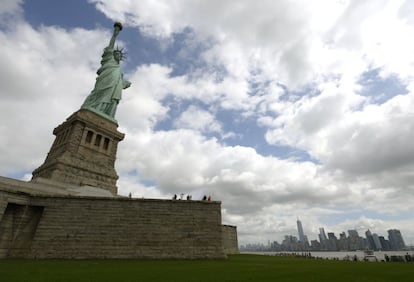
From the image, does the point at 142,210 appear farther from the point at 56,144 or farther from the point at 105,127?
the point at 56,144

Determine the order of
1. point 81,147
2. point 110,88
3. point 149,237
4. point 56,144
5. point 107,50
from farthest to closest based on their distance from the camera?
1. point 107,50
2. point 110,88
3. point 56,144
4. point 81,147
5. point 149,237

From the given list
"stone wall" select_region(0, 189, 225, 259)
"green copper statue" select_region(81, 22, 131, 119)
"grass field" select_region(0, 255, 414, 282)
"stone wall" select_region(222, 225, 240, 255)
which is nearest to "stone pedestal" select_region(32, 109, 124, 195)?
"green copper statue" select_region(81, 22, 131, 119)

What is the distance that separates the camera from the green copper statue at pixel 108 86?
35.4 m

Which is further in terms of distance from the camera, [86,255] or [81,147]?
[81,147]

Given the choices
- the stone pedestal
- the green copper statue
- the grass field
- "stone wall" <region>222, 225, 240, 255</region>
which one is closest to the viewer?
the grass field

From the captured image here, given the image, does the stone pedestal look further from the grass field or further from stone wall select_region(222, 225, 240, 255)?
the grass field

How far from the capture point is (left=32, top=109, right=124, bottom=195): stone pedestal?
27.1 meters

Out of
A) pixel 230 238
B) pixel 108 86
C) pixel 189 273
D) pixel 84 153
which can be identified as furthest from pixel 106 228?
pixel 108 86

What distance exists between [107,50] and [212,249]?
124 feet

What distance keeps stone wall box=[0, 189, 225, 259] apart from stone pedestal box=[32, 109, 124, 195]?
9929mm

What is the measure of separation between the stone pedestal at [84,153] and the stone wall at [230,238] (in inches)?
585

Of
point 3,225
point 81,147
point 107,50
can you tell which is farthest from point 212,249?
point 107,50

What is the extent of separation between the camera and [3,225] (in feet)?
52.1

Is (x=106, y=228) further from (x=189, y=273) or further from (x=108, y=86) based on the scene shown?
(x=108, y=86)
